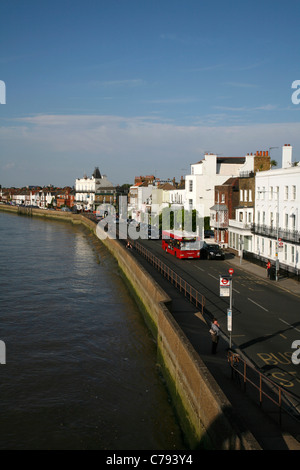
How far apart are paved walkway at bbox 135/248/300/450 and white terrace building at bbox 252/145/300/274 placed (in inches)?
559

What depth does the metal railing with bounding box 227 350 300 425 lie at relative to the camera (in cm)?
1319

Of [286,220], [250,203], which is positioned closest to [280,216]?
[286,220]

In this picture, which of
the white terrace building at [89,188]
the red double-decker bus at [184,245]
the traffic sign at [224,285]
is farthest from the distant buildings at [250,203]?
the white terrace building at [89,188]

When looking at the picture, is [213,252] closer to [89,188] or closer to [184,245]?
[184,245]

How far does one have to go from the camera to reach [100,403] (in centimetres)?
1717

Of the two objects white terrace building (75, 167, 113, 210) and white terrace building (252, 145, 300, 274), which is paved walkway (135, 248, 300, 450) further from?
white terrace building (75, 167, 113, 210)

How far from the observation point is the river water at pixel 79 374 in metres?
15.0

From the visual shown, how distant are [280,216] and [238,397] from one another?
28435 millimetres

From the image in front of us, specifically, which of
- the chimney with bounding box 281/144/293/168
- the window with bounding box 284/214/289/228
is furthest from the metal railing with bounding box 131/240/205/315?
the chimney with bounding box 281/144/293/168

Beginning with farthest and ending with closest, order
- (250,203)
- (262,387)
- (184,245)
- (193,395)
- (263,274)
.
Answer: (250,203) < (184,245) < (263,274) < (262,387) < (193,395)

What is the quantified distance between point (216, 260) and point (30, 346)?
2577 cm

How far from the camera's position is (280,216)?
131 feet

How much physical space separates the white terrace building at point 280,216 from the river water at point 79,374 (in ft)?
45.4

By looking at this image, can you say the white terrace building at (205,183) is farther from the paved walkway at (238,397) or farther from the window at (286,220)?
the paved walkway at (238,397)
